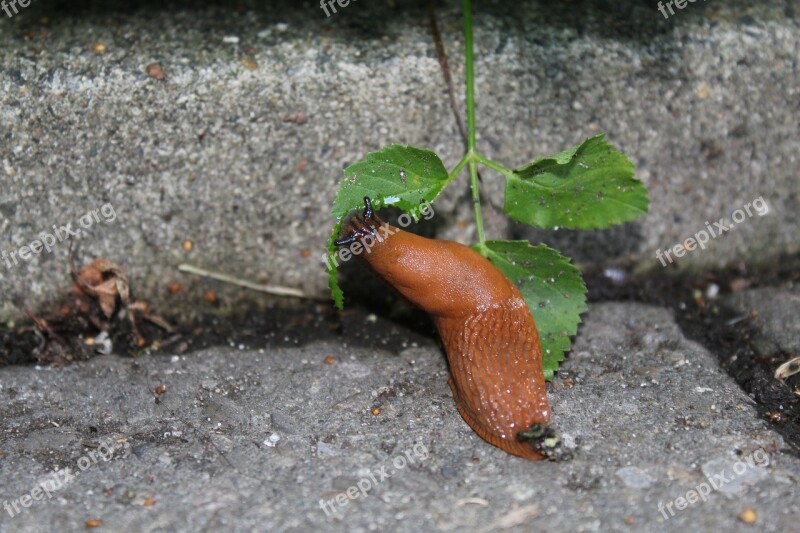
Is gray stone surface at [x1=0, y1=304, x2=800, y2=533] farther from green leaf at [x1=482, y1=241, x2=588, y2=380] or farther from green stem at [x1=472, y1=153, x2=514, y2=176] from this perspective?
green stem at [x1=472, y1=153, x2=514, y2=176]

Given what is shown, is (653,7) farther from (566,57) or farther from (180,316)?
(180,316)

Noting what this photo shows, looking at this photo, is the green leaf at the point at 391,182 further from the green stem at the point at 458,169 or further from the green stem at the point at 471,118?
the green stem at the point at 471,118

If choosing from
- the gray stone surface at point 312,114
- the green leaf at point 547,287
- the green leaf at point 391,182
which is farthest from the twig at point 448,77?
the green leaf at point 547,287

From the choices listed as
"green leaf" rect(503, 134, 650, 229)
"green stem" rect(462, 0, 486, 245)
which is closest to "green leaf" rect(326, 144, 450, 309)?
"green stem" rect(462, 0, 486, 245)

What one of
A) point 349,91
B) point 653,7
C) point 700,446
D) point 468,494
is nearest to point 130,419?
point 468,494

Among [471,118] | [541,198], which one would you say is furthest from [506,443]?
[471,118]

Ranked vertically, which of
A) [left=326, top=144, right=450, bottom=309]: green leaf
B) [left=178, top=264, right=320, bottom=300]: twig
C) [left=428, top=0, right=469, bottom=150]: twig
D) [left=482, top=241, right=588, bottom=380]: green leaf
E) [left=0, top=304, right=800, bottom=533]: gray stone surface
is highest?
[left=428, top=0, right=469, bottom=150]: twig
